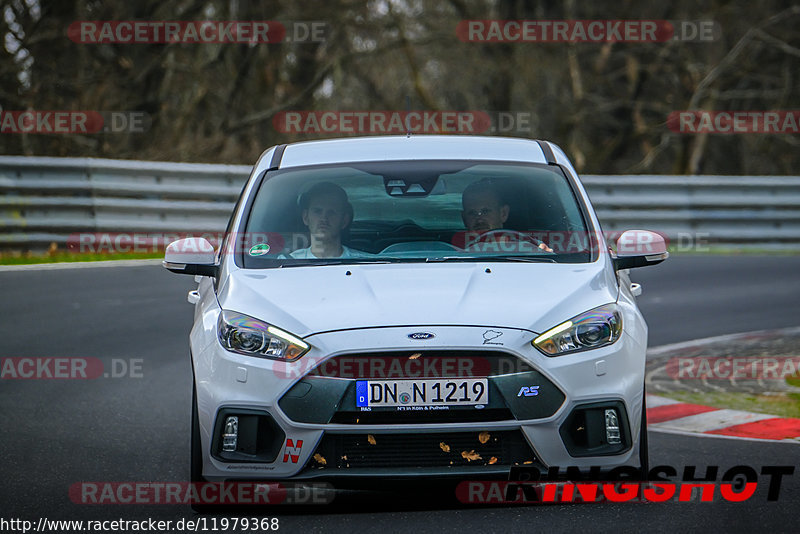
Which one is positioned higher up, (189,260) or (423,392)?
(189,260)

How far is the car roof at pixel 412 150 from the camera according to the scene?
7016mm

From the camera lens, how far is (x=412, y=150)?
7121mm

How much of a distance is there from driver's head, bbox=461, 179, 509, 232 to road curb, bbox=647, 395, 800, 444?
6.34 feet

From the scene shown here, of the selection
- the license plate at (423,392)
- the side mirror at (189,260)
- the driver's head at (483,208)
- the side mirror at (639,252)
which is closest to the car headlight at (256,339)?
the license plate at (423,392)

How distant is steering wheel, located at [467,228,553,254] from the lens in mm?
6527

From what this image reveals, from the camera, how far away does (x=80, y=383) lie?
9.38 meters

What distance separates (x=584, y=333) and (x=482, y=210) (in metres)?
1.41

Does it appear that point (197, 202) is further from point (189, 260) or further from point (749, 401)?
point (189, 260)

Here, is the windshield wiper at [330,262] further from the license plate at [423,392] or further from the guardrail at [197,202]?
the guardrail at [197,202]

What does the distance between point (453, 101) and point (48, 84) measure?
11.7 metres

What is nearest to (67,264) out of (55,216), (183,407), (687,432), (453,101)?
(55,216)

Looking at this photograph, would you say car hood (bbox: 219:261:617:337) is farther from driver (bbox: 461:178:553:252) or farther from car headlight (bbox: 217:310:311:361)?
driver (bbox: 461:178:553:252)

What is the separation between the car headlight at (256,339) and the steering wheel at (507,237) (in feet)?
4.60

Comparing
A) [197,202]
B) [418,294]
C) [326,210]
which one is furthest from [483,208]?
[197,202]
